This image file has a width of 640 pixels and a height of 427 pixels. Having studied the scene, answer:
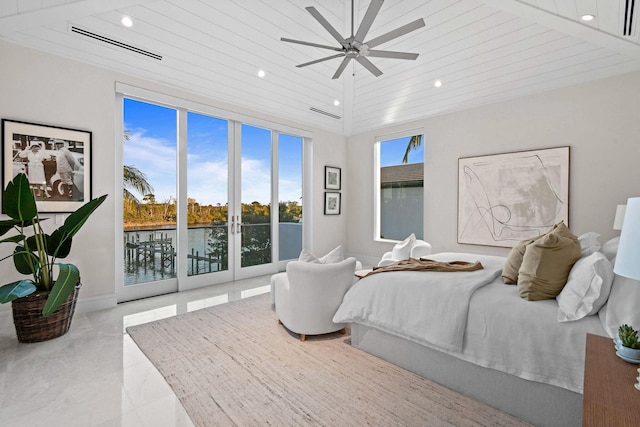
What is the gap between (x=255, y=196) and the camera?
18.6 ft

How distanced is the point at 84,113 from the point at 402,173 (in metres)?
5.12

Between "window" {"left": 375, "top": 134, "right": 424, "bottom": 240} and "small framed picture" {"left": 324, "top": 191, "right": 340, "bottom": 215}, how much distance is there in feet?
2.90

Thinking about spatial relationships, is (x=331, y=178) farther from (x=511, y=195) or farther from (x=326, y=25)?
(x=326, y=25)

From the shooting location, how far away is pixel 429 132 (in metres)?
5.80

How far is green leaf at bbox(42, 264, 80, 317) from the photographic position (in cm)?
261

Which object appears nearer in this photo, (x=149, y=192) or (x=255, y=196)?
(x=149, y=192)

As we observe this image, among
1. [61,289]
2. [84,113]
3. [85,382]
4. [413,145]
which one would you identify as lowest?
[85,382]

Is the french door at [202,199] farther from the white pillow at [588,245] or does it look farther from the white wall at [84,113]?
the white pillow at [588,245]

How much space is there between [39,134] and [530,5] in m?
5.00

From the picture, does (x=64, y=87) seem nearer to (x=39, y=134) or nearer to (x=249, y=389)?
(x=39, y=134)

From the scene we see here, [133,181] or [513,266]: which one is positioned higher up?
Result: [133,181]

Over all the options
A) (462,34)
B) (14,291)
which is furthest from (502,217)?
(14,291)

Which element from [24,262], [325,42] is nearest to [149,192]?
[24,262]

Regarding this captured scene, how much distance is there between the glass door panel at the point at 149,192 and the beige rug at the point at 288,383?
1.40 metres
